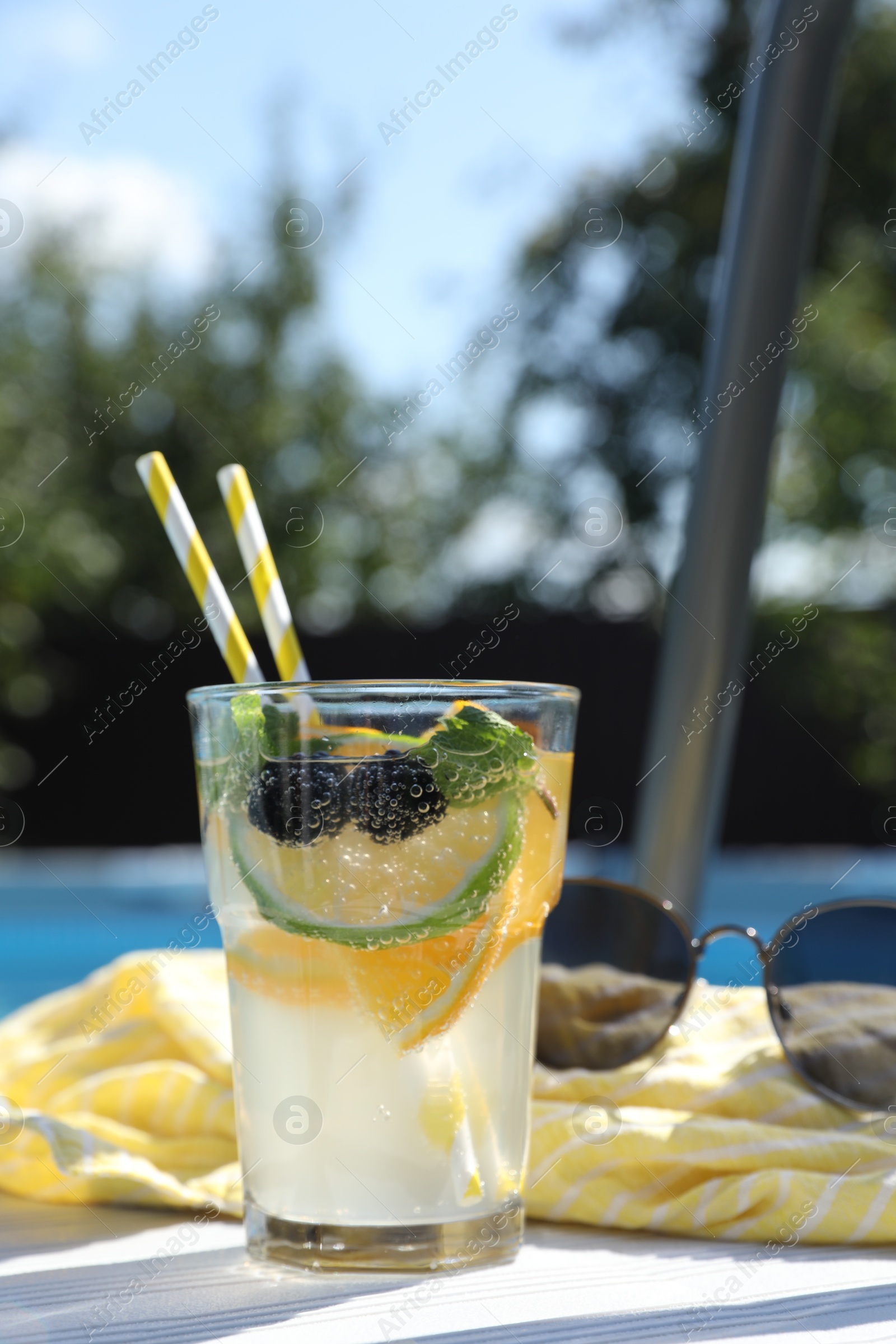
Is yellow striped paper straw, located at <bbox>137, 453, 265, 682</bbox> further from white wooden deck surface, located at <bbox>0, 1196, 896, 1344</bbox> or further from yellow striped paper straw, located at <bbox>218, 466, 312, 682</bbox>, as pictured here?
white wooden deck surface, located at <bbox>0, 1196, 896, 1344</bbox>

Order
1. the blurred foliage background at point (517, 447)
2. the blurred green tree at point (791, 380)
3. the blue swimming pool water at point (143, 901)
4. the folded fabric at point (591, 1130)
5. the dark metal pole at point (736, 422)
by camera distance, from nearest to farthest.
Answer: the folded fabric at point (591, 1130) < the dark metal pole at point (736, 422) < the blue swimming pool water at point (143, 901) < the blurred green tree at point (791, 380) < the blurred foliage background at point (517, 447)

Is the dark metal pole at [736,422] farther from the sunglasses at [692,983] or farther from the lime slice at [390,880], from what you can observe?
the lime slice at [390,880]

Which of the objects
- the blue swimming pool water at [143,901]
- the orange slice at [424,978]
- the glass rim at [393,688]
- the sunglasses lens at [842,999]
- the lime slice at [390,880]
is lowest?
the blue swimming pool water at [143,901]

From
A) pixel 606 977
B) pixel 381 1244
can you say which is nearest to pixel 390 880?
pixel 381 1244

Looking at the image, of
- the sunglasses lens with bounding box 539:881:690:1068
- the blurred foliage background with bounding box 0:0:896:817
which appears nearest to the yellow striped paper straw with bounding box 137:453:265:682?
the sunglasses lens with bounding box 539:881:690:1068

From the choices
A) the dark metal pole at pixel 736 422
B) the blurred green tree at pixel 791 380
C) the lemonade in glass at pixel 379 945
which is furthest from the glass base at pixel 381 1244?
the blurred green tree at pixel 791 380

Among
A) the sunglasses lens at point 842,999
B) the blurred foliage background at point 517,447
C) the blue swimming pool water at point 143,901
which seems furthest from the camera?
the blurred foliage background at point 517,447
